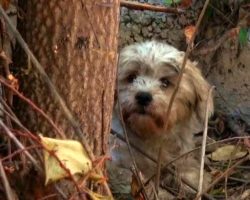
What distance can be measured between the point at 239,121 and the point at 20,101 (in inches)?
150

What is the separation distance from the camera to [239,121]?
6.48 metres

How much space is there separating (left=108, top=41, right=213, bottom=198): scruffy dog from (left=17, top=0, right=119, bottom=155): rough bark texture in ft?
5.24

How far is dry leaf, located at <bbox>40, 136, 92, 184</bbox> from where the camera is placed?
7.01 feet

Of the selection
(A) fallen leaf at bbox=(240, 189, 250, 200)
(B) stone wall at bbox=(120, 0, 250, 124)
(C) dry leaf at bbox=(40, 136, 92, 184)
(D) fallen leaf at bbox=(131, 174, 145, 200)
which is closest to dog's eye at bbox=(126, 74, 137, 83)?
(A) fallen leaf at bbox=(240, 189, 250, 200)

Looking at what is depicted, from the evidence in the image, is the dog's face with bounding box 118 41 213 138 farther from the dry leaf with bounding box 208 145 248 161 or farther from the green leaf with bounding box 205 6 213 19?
the green leaf with bounding box 205 6 213 19

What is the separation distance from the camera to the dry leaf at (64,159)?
2137 mm

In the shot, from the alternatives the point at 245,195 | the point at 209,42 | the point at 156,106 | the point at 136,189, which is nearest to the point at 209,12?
the point at 209,42

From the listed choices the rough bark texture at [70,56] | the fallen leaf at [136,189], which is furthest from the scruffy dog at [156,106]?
the rough bark texture at [70,56]

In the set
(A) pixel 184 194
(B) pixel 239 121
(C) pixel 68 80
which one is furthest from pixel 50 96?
(B) pixel 239 121

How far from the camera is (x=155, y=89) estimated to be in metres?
4.87

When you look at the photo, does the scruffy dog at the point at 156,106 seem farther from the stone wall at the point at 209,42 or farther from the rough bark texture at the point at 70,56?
the rough bark texture at the point at 70,56

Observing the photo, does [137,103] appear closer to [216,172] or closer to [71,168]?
[216,172]

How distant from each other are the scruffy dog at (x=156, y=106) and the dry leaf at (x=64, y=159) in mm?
2240

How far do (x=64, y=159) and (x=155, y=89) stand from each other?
9.02 feet
